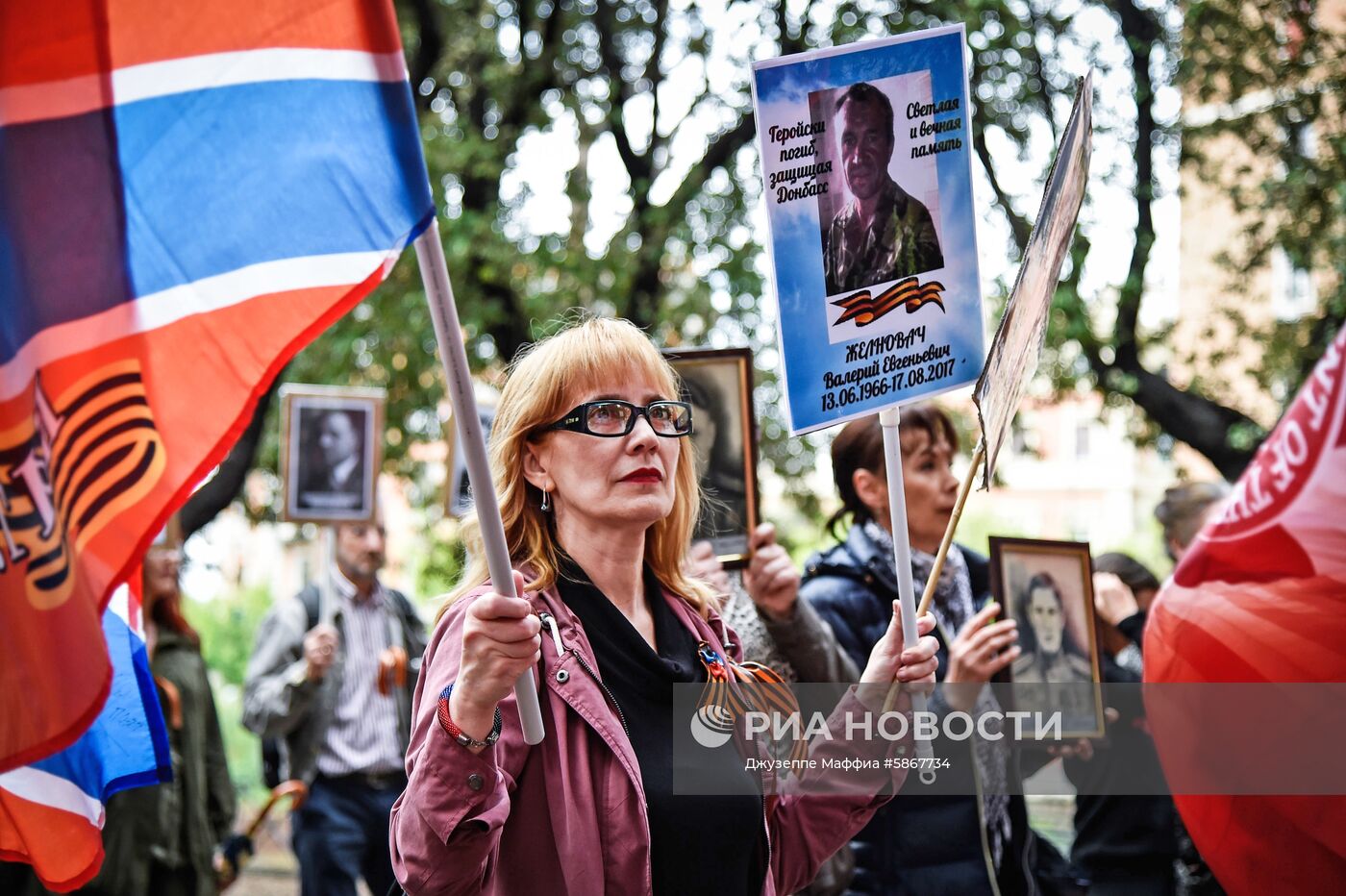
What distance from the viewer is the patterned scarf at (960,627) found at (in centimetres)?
418

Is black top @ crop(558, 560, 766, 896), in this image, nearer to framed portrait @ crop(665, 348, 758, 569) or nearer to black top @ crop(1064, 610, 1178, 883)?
framed portrait @ crop(665, 348, 758, 569)

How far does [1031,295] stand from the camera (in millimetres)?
3104

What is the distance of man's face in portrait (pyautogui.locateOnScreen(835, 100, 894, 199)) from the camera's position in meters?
3.11

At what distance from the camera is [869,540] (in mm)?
4430

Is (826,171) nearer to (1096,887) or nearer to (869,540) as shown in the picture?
(869,540)

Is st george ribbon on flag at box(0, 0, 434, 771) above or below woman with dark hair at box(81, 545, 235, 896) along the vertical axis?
above

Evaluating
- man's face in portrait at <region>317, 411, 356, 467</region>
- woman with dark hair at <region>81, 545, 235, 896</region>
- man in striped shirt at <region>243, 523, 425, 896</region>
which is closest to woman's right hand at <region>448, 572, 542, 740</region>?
woman with dark hair at <region>81, 545, 235, 896</region>

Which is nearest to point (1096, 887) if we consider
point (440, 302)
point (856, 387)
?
point (856, 387)

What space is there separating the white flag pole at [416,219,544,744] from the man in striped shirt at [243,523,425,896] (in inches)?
193

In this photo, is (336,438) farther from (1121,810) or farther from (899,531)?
(899,531)

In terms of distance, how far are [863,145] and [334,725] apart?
4.94 meters

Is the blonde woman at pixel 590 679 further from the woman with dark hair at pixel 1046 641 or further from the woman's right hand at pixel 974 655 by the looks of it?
the woman with dark hair at pixel 1046 641

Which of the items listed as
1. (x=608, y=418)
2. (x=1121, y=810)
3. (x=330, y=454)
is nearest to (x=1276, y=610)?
(x=608, y=418)

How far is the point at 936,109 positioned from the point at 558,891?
173cm
